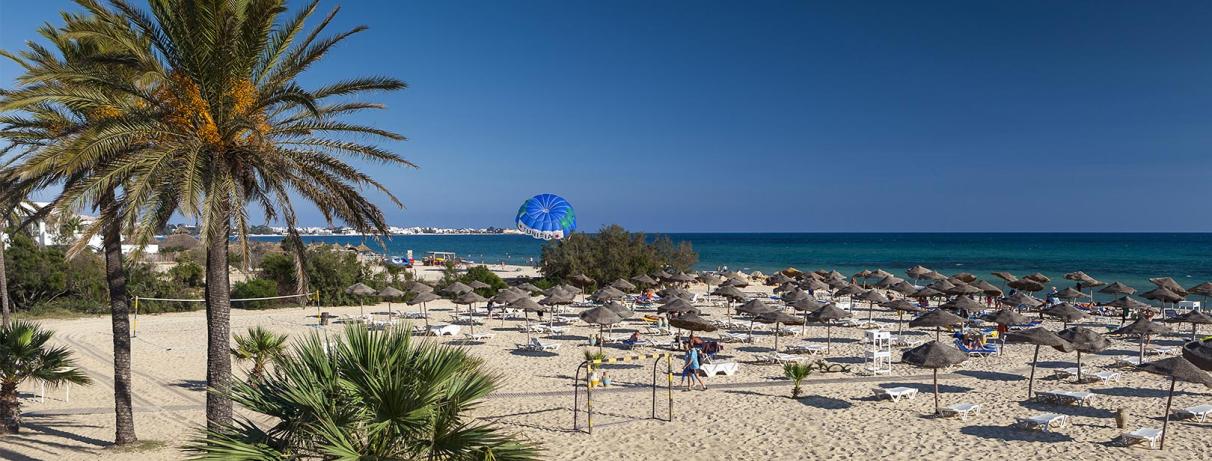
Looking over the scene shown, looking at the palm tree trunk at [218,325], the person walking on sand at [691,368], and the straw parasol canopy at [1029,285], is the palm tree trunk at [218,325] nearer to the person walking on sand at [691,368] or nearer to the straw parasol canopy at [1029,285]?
the person walking on sand at [691,368]

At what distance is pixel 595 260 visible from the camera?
41.3 m

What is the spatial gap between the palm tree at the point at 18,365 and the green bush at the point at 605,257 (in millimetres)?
29906

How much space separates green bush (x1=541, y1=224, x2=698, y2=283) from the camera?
135 ft

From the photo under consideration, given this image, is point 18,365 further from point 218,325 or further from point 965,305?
point 965,305

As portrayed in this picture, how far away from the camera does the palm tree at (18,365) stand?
37.2 ft

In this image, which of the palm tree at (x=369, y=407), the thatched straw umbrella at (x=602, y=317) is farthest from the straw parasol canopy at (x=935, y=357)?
the palm tree at (x=369, y=407)

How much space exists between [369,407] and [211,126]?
5.64 meters

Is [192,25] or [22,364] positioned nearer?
[192,25]

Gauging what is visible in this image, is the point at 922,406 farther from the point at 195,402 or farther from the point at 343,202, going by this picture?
the point at 195,402

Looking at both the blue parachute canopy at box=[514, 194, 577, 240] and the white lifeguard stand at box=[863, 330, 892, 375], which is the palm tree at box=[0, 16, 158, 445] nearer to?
the white lifeguard stand at box=[863, 330, 892, 375]

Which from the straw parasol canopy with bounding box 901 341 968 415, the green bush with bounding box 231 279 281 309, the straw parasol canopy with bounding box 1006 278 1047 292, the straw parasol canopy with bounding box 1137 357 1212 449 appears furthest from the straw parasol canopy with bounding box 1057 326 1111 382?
the green bush with bounding box 231 279 281 309

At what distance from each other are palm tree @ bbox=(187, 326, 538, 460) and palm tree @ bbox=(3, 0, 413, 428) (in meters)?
3.80

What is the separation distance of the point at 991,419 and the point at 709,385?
5716 mm

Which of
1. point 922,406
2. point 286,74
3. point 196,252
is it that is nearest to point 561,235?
point 196,252
